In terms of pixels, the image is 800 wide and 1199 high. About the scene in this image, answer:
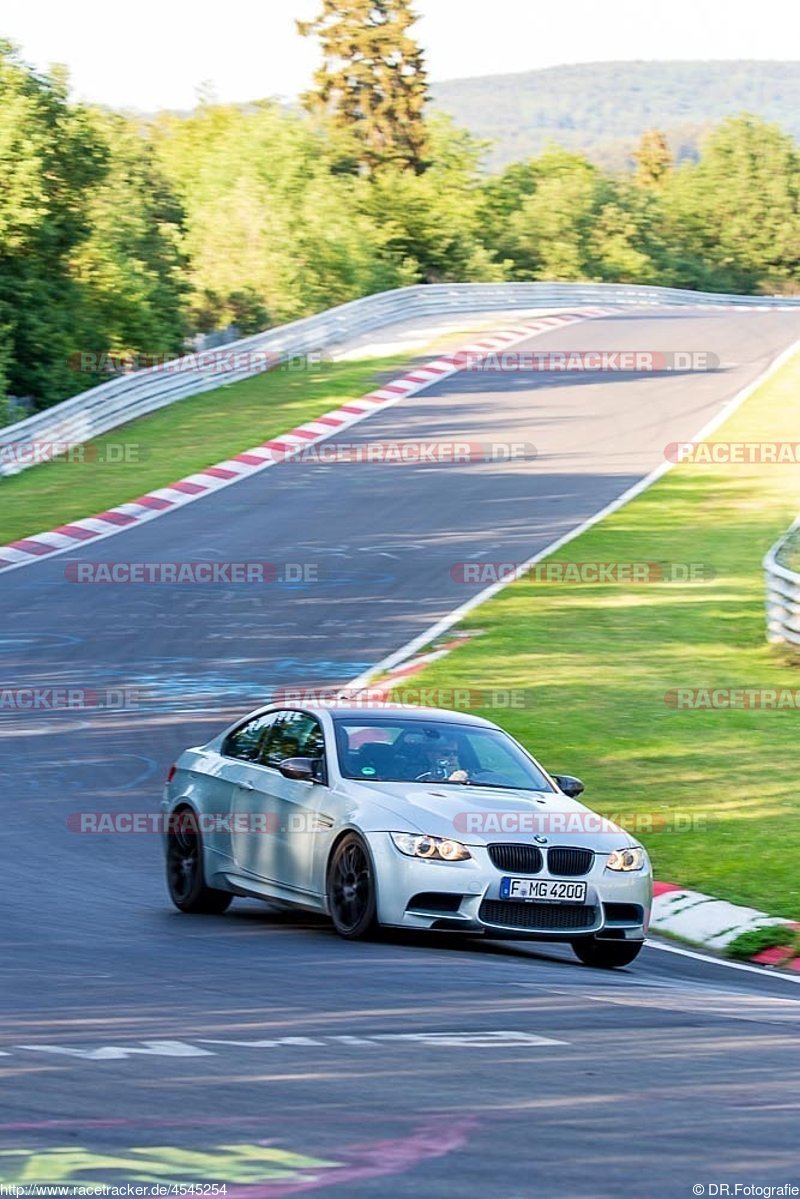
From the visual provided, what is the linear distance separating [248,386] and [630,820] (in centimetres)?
2886

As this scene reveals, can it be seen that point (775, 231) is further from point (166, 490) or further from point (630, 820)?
point (630, 820)

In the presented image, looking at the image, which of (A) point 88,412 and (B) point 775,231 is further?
(B) point 775,231

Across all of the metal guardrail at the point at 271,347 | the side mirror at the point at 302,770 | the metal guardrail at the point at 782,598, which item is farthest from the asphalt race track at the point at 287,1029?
the metal guardrail at the point at 271,347

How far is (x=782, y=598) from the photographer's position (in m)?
21.4

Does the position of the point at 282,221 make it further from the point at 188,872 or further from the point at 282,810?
the point at 282,810

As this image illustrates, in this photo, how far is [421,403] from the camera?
3984cm

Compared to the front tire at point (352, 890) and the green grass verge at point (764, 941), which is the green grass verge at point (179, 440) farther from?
the green grass verge at point (764, 941)

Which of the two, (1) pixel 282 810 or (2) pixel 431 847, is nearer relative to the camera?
(2) pixel 431 847

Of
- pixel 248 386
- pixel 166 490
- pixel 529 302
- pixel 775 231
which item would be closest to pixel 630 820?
pixel 166 490

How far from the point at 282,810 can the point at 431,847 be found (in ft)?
4.35

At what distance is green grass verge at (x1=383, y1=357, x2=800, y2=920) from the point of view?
1413 cm

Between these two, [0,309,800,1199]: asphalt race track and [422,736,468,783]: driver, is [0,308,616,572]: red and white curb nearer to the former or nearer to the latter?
[0,309,800,1199]: asphalt race track

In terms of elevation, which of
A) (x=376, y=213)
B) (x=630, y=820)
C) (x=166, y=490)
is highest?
(x=376, y=213)

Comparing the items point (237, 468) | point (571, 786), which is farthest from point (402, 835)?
point (237, 468)
